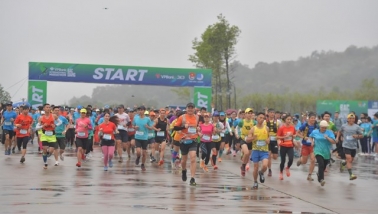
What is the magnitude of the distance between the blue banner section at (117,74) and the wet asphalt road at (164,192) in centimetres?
1971

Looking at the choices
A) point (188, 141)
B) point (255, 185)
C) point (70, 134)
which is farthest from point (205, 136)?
point (70, 134)

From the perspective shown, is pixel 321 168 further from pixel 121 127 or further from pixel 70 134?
pixel 70 134

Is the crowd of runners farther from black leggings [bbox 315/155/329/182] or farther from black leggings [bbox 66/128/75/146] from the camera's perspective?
black leggings [bbox 66/128/75/146]

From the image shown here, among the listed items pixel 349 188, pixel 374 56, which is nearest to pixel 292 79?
pixel 374 56

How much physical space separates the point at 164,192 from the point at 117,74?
28.2 m

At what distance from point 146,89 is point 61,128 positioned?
525 ft

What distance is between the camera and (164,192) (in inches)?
577

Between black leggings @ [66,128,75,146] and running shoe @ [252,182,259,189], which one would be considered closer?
running shoe @ [252,182,259,189]

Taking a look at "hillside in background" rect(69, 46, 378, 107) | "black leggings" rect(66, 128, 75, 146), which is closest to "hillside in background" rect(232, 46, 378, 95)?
"hillside in background" rect(69, 46, 378, 107)

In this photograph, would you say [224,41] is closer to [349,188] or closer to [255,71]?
[349,188]

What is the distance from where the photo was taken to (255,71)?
411ft

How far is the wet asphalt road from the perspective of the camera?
480 inches

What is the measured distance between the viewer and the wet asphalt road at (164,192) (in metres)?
12.2

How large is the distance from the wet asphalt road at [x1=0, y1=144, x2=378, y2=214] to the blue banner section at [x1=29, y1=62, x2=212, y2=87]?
19.7m
